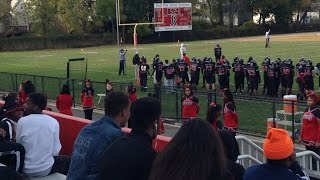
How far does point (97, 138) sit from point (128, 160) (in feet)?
2.89

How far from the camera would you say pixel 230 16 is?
278 ft

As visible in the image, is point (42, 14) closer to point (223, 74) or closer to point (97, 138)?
point (223, 74)

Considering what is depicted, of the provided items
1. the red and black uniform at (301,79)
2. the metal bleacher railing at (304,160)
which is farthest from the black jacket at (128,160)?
the red and black uniform at (301,79)

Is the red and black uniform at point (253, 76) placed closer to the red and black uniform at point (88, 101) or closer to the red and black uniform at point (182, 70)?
the red and black uniform at point (182, 70)

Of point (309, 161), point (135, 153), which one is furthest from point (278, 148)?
point (309, 161)

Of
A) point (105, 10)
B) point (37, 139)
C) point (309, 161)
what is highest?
point (105, 10)

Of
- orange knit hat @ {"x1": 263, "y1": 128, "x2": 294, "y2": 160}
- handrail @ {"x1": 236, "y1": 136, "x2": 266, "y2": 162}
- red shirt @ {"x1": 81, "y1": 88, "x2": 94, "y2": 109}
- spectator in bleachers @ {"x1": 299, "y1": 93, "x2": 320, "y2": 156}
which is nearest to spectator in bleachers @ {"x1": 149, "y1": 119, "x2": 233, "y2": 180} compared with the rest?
orange knit hat @ {"x1": 263, "y1": 128, "x2": 294, "y2": 160}

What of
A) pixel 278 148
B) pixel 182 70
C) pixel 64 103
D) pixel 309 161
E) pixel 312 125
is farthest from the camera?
pixel 182 70

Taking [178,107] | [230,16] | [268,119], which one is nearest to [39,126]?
[268,119]

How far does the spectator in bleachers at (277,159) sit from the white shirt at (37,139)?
2941 mm

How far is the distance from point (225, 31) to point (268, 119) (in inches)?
2578

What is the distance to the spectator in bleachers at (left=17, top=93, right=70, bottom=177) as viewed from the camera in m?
6.29

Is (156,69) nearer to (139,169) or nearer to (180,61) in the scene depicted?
(180,61)

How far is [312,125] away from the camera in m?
10.5
